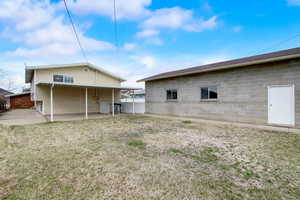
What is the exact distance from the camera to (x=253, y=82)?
23.7 feet

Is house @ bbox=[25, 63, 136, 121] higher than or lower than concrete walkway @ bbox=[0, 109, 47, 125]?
higher

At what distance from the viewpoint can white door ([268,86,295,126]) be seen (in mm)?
6222

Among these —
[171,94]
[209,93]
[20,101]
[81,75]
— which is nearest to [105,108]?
[81,75]

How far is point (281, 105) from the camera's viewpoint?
6.45 meters

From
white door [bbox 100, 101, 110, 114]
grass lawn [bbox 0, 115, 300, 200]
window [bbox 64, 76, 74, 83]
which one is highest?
window [bbox 64, 76, 74, 83]

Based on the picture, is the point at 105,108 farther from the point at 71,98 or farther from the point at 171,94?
the point at 171,94

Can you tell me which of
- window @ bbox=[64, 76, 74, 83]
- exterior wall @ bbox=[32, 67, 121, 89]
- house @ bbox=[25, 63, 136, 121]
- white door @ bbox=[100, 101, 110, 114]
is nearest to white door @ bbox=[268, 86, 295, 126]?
house @ bbox=[25, 63, 136, 121]

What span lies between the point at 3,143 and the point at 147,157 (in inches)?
187

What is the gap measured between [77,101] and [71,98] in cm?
57

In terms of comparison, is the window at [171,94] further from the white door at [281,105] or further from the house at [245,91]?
the white door at [281,105]

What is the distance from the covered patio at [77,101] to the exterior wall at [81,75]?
0.74m

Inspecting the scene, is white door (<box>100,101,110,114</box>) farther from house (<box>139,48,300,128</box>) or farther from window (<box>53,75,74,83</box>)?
house (<box>139,48,300,128</box>)

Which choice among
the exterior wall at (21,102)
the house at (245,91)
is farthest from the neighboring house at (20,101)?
the house at (245,91)

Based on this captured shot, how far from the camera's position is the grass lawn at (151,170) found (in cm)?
219
